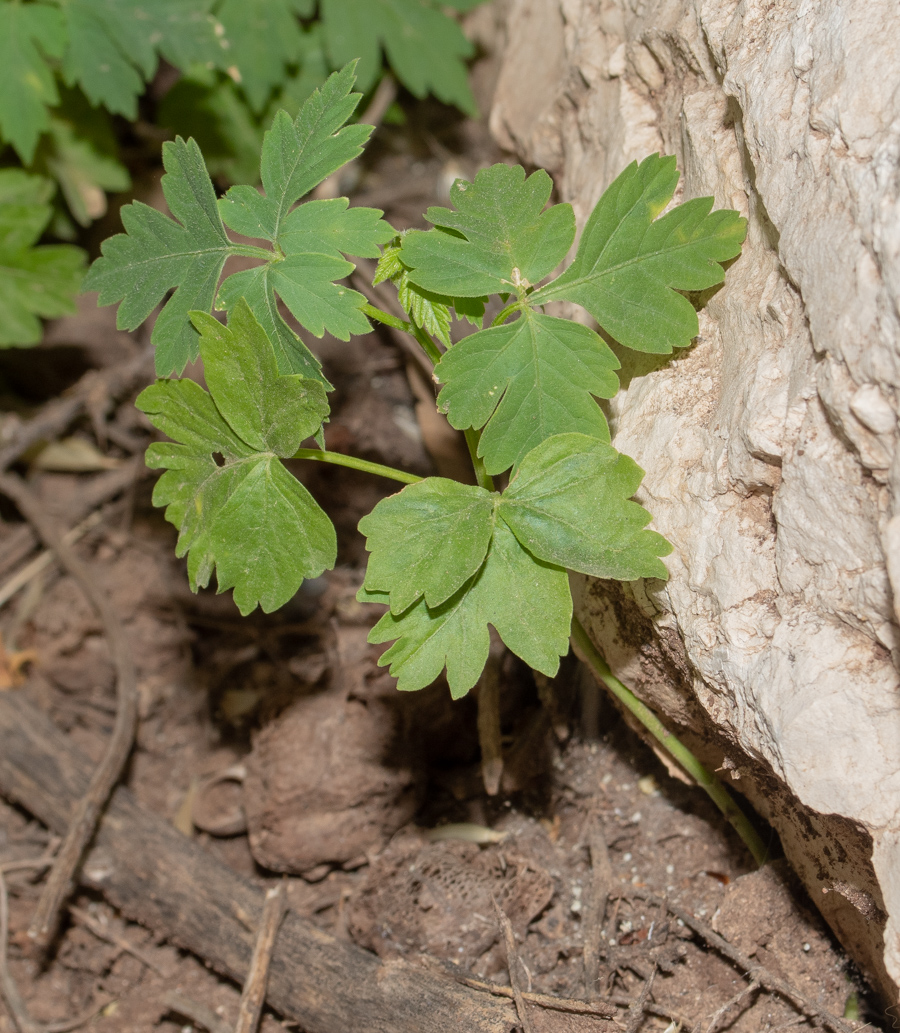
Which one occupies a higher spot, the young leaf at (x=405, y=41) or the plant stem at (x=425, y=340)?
the young leaf at (x=405, y=41)

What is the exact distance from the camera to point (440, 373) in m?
1.73

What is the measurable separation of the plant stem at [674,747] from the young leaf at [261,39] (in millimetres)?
2470

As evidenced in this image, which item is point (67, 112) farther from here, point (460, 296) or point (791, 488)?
point (791, 488)

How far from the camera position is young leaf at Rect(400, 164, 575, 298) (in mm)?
1781

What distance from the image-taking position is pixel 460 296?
1821 millimetres

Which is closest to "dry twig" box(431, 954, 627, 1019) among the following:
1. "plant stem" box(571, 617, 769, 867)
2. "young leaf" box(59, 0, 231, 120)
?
"plant stem" box(571, 617, 769, 867)

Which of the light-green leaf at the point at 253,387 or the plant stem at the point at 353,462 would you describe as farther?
the plant stem at the point at 353,462

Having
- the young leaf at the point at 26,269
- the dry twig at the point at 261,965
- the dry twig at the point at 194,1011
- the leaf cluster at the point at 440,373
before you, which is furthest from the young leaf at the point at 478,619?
the young leaf at the point at 26,269

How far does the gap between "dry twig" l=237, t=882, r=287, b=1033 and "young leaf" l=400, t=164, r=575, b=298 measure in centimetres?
171

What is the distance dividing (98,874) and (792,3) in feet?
9.53

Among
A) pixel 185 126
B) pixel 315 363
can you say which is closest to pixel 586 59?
pixel 315 363

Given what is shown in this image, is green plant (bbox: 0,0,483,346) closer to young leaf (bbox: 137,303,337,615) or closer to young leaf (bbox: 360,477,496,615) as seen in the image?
young leaf (bbox: 137,303,337,615)

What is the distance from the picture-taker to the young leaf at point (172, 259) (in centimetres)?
189

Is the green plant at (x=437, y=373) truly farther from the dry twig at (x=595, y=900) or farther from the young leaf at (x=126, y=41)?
the young leaf at (x=126, y=41)
